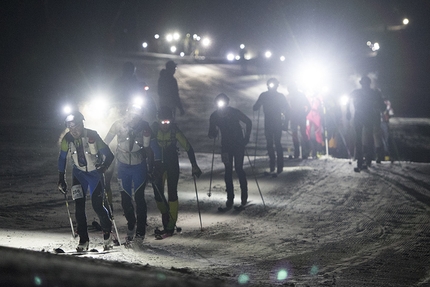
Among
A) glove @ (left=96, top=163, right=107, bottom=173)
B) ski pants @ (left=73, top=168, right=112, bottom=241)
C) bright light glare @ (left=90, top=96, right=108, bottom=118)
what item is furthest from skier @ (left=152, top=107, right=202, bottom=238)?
bright light glare @ (left=90, top=96, right=108, bottom=118)

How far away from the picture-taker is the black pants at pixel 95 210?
8.86m

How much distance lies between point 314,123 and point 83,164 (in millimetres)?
11571

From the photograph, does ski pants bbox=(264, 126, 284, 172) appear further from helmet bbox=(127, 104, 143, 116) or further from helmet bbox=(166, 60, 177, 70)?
helmet bbox=(127, 104, 143, 116)

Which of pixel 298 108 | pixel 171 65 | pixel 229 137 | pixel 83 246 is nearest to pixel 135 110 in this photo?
pixel 83 246

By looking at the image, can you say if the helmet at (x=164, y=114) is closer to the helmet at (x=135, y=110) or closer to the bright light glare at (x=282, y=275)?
the helmet at (x=135, y=110)

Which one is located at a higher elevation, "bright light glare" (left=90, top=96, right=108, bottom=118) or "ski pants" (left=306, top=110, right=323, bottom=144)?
"bright light glare" (left=90, top=96, right=108, bottom=118)

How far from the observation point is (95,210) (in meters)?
9.26

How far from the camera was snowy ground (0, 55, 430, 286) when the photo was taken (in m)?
4.38

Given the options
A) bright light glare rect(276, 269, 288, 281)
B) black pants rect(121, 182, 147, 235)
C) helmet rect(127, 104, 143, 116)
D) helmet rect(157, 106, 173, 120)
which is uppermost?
helmet rect(127, 104, 143, 116)

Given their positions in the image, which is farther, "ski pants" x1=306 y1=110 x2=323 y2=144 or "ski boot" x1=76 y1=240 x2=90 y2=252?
"ski pants" x1=306 y1=110 x2=323 y2=144

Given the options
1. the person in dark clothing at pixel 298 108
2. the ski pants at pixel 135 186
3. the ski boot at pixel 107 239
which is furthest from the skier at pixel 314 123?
the ski boot at pixel 107 239

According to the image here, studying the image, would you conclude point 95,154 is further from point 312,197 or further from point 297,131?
point 297,131

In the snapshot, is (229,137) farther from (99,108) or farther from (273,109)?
(99,108)

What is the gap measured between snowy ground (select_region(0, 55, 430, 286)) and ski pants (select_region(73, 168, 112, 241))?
0.33 meters
